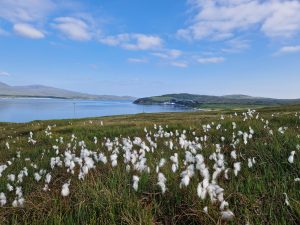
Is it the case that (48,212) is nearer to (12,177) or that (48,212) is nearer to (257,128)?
(12,177)

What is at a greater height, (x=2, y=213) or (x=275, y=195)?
(x=275, y=195)

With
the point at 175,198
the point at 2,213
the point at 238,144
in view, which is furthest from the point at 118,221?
the point at 238,144

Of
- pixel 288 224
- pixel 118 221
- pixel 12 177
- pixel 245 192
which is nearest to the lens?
pixel 288 224

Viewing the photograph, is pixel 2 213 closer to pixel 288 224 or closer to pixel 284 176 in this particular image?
pixel 288 224

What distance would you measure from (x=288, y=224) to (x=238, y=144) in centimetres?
489

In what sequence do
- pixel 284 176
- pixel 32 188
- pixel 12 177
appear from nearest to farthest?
1. pixel 284 176
2. pixel 32 188
3. pixel 12 177

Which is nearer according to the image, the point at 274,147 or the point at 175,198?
the point at 175,198

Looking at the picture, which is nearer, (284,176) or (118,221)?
(118,221)

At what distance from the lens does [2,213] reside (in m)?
4.70

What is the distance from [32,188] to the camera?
6129mm

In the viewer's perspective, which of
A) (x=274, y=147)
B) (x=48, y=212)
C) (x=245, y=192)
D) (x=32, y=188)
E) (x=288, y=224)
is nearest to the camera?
(x=288, y=224)

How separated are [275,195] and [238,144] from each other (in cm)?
413

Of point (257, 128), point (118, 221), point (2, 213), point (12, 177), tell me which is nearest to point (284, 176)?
point (118, 221)

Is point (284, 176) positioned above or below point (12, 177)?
above
